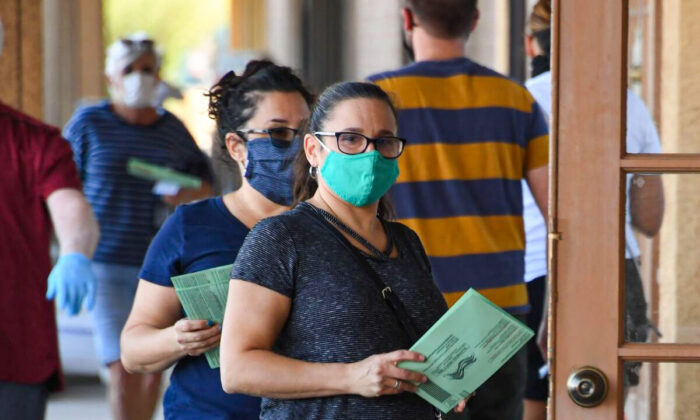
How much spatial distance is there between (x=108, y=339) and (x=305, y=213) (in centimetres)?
296

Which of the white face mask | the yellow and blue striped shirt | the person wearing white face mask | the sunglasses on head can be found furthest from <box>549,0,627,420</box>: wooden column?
the sunglasses on head

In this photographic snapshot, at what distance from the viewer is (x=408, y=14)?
3.79 m

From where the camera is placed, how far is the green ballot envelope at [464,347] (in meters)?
2.10

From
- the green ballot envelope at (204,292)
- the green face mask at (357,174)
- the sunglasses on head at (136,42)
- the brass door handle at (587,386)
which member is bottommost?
the brass door handle at (587,386)

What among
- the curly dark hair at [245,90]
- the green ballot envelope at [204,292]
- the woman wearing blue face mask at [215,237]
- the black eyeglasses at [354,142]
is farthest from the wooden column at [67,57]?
the black eyeglasses at [354,142]

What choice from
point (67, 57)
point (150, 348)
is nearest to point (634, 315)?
point (150, 348)

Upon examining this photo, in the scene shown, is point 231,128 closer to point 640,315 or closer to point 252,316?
point 252,316

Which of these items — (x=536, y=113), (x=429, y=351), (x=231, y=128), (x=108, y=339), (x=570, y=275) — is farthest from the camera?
(x=108, y=339)

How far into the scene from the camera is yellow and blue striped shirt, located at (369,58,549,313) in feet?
11.5

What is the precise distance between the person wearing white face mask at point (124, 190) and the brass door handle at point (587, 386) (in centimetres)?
286

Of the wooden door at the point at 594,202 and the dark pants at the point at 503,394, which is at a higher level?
the wooden door at the point at 594,202

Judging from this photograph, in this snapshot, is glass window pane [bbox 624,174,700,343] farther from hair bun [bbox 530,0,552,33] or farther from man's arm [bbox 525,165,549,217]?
hair bun [bbox 530,0,552,33]

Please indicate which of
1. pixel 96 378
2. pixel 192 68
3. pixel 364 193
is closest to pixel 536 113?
pixel 364 193

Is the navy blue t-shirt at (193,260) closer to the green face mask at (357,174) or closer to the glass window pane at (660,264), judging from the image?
the green face mask at (357,174)
